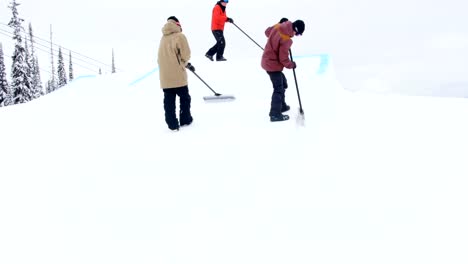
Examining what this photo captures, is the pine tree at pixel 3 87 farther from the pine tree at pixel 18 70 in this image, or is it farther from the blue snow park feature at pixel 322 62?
the blue snow park feature at pixel 322 62

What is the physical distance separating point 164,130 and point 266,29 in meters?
2.34

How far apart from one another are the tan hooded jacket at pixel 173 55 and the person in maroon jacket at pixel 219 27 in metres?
3.98

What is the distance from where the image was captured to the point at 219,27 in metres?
9.79

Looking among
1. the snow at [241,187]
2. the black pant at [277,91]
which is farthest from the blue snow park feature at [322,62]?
the black pant at [277,91]

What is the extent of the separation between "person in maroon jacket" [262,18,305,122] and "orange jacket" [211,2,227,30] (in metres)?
3.68

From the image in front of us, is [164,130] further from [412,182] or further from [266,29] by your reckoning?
[412,182]

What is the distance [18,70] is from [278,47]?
26.7 metres

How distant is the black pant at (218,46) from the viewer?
995cm

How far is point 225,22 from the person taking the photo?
9789mm

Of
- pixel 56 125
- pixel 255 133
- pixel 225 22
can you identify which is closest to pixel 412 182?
pixel 255 133

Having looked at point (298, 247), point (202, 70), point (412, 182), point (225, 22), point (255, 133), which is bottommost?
point (298, 247)

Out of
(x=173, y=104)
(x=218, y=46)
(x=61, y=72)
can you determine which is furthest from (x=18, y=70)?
(x=173, y=104)

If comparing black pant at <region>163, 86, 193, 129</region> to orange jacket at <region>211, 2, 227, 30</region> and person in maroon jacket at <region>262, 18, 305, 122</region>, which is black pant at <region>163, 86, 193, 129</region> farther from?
orange jacket at <region>211, 2, 227, 30</region>

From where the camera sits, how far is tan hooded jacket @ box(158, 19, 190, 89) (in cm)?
575
